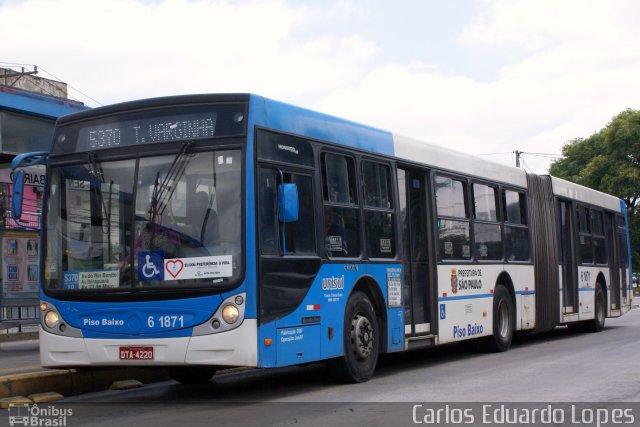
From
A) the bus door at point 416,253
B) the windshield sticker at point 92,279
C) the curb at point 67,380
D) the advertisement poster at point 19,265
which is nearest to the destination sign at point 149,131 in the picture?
the windshield sticker at point 92,279

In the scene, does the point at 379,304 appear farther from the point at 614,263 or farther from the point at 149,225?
the point at 614,263

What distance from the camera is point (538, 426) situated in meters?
7.48

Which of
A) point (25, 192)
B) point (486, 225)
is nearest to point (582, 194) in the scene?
point (486, 225)

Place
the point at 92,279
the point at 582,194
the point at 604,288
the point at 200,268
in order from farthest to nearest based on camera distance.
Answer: the point at 604,288
the point at 582,194
the point at 92,279
the point at 200,268

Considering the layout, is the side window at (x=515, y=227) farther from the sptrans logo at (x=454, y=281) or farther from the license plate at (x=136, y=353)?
the license plate at (x=136, y=353)

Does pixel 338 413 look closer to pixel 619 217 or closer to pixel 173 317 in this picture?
pixel 173 317

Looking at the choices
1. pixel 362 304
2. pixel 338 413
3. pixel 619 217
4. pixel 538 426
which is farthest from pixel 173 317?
pixel 619 217

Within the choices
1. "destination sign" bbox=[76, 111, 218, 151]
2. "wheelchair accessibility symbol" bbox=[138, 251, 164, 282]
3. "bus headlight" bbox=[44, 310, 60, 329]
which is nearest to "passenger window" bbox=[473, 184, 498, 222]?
"destination sign" bbox=[76, 111, 218, 151]

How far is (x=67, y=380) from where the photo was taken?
34.6 feet

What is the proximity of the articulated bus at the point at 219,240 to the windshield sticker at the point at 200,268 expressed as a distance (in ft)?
0.05

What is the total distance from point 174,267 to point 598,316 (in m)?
13.6

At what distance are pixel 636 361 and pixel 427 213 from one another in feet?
11.5

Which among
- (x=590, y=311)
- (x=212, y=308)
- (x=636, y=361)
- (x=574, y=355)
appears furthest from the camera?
(x=590, y=311)

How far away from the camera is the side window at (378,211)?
11.4 meters
